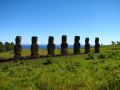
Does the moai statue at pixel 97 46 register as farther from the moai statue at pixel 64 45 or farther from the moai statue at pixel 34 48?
the moai statue at pixel 34 48

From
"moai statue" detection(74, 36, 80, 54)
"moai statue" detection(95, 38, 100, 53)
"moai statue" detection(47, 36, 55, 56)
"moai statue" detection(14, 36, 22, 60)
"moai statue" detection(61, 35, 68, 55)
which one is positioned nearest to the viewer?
"moai statue" detection(14, 36, 22, 60)

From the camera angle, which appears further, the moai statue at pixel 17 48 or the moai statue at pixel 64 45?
the moai statue at pixel 64 45

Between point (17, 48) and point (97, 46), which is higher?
point (97, 46)

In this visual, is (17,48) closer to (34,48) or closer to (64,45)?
(34,48)

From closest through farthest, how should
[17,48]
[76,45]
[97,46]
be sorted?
[17,48] → [76,45] → [97,46]

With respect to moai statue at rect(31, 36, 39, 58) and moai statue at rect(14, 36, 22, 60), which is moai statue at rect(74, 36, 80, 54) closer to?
moai statue at rect(31, 36, 39, 58)

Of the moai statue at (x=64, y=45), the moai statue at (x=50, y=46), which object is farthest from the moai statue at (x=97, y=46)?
the moai statue at (x=50, y=46)

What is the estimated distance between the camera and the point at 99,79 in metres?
14.0

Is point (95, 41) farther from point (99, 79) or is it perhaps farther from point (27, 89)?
point (27, 89)

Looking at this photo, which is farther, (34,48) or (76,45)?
(76,45)

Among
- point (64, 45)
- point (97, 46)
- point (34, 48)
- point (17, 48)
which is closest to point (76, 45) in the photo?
point (64, 45)

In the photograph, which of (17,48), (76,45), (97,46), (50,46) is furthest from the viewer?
(97,46)

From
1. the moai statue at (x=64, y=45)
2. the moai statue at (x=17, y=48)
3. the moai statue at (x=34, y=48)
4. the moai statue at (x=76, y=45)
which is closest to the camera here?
the moai statue at (x=17, y=48)

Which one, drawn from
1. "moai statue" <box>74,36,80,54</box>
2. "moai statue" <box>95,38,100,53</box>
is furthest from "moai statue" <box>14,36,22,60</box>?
"moai statue" <box>95,38,100,53</box>
